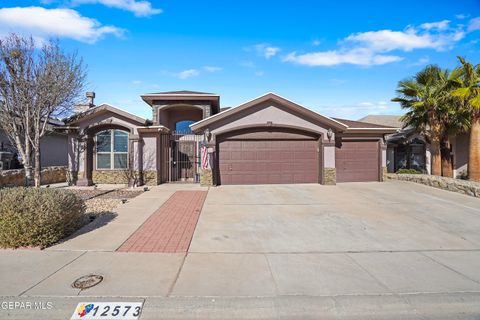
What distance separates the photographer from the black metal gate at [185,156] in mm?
15008

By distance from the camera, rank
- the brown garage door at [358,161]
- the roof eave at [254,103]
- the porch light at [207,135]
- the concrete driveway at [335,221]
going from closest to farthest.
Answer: the concrete driveway at [335,221] < the roof eave at [254,103] < the porch light at [207,135] < the brown garage door at [358,161]

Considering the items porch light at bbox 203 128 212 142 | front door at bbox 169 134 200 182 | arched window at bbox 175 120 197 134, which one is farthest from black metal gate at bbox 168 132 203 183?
A: arched window at bbox 175 120 197 134

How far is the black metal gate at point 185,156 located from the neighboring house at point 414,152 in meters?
12.2

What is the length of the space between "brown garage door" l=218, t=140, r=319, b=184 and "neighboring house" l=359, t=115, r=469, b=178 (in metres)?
7.63

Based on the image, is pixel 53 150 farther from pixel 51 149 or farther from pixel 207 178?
pixel 207 178

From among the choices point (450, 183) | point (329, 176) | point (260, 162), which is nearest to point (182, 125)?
point (260, 162)

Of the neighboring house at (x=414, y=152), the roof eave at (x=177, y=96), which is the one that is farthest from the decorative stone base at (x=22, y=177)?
the neighboring house at (x=414, y=152)

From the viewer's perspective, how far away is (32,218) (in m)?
5.19

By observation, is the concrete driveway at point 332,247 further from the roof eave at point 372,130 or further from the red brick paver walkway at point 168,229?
the roof eave at point 372,130

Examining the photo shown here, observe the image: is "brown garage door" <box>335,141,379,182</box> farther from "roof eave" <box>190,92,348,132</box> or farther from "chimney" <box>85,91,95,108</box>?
"chimney" <box>85,91,95,108</box>

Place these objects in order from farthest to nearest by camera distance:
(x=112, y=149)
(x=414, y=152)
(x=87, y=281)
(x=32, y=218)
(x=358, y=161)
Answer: (x=414, y=152) < (x=358, y=161) < (x=112, y=149) < (x=32, y=218) < (x=87, y=281)

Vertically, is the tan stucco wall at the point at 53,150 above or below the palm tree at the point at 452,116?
below

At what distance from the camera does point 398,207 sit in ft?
29.5

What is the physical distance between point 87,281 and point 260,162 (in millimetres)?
10598
